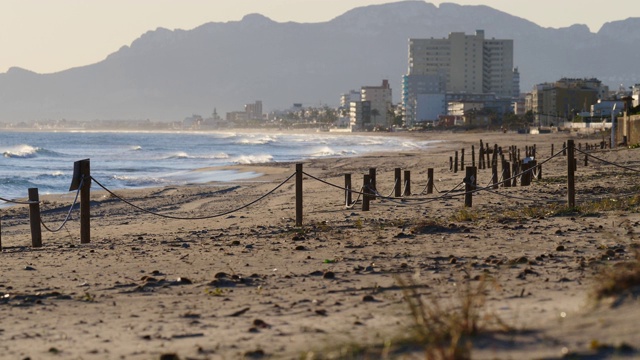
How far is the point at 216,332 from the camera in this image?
25.6 feet

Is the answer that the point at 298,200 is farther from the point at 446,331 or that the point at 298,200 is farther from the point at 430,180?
the point at 446,331

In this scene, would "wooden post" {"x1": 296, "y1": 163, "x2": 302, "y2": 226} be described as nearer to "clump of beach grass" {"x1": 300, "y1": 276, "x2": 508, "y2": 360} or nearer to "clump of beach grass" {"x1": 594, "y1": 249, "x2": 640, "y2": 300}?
"clump of beach grass" {"x1": 594, "y1": 249, "x2": 640, "y2": 300}

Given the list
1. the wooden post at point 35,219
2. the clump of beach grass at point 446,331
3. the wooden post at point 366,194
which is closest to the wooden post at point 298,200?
the wooden post at point 366,194

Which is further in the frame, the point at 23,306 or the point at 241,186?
the point at 241,186

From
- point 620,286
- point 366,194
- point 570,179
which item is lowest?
point 366,194

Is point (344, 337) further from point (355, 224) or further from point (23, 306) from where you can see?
point (355, 224)

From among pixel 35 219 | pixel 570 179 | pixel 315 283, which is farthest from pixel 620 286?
pixel 35 219

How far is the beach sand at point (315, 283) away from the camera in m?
6.96

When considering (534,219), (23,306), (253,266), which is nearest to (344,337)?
(23,306)

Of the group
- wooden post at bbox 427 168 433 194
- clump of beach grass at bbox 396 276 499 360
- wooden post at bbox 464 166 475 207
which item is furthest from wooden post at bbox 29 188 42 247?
wooden post at bbox 427 168 433 194

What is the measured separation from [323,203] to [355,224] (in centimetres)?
784

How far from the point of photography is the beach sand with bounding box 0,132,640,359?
696cm

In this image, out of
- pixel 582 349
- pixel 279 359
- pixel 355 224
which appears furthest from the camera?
pixel 355 224

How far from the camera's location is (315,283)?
10.1m
